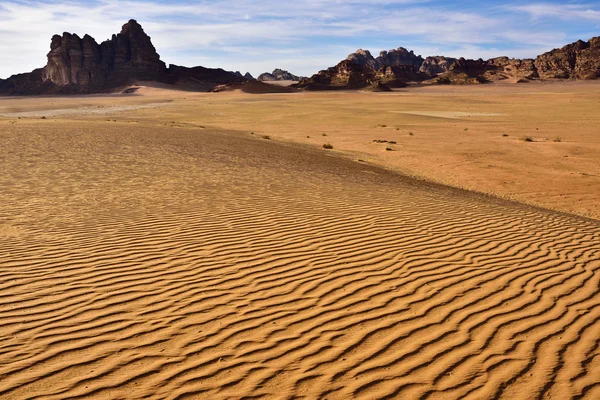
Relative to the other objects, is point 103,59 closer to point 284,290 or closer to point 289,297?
point 284,290

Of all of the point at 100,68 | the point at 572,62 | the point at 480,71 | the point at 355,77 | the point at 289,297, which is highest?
the point at 572,62

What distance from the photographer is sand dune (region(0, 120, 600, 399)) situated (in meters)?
3.90

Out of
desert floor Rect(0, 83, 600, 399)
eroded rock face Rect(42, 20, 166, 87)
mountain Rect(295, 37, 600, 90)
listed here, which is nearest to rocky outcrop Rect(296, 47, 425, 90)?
mountain Rect(295, 37, 600, 90)

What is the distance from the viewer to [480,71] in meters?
141

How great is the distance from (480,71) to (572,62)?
24.2 meters

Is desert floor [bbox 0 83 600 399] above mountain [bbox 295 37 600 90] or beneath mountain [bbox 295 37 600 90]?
beneath

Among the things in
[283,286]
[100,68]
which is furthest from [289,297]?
[100,68]

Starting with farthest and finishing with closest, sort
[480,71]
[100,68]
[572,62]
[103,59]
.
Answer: [480,71], [572,62], [103,59], [100,68]

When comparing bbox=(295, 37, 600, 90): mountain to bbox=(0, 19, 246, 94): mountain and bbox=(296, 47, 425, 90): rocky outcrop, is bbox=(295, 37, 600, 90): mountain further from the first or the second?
bbox=(0, 19, 246, 94): mountain

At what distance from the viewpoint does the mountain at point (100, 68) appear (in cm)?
11850

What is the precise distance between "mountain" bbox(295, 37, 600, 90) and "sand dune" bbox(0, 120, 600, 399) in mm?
101323

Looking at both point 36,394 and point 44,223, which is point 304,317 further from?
point 44,223

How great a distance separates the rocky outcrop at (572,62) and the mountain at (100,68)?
88.2 metres

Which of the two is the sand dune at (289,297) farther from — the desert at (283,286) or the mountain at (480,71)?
the mountain at (480,71)
